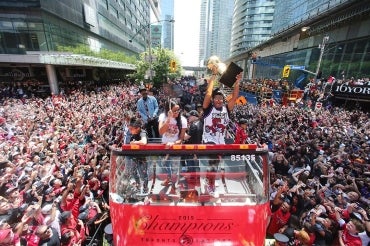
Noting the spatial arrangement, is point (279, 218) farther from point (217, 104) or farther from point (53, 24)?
point (53, 24)

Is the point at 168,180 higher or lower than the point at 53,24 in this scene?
lower

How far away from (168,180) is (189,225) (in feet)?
2.42

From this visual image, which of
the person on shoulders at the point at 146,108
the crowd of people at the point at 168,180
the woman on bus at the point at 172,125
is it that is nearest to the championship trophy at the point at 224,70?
the crowd of people at the point at 168,180

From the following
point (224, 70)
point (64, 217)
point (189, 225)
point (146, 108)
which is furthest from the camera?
point (146, 108)

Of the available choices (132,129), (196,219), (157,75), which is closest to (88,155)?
(132,129)

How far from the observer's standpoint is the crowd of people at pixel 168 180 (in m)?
4.76

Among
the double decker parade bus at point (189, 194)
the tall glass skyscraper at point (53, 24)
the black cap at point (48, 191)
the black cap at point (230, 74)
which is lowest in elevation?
the black cap at point (48, 191)

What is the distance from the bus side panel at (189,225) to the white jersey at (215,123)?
1435 millimetres

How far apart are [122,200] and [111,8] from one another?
5969 cm

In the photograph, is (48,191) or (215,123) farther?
(48,191)

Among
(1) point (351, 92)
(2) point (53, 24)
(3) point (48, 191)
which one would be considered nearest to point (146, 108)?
(3) point (48, 191)

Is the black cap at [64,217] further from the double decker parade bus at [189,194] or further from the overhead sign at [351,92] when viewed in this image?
the overhead sign at [351,92]

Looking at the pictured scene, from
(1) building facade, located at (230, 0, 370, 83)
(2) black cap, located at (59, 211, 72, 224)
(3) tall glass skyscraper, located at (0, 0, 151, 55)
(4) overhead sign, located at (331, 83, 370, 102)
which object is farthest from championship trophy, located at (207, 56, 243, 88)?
(3) tall glass skyscraper, located at (0, 0, 151, 55)

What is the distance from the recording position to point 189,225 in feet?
12.0
